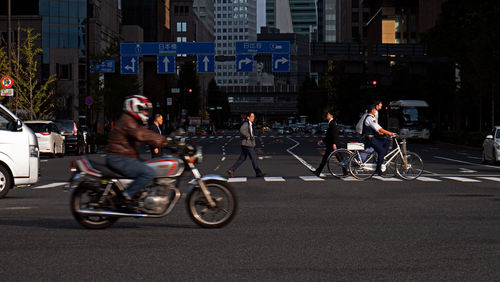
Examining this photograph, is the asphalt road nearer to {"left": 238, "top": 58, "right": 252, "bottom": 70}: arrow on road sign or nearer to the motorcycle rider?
the motorcycle rider

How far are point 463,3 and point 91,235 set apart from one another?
5552 cm

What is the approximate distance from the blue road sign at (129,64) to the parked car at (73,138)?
20868mm

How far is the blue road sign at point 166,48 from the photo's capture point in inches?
2231

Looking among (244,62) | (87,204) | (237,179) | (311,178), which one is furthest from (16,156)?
(244,62)

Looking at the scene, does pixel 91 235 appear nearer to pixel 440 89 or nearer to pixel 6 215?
pixel 6 215

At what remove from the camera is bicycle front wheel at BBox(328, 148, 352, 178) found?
770 inches

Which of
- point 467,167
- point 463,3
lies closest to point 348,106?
point 463,3

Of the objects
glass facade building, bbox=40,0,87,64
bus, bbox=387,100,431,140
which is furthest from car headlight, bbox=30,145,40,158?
glass facade building, bbox=40,0,87,64

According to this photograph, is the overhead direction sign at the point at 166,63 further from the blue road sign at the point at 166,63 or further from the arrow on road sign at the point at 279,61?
the arrow on road sign at the point at 279,61

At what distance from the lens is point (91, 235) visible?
9289 millimetres

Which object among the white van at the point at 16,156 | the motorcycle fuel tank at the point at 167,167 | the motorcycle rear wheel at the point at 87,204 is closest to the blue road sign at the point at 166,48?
the white van at the point at 16,156

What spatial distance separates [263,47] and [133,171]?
1904 inches

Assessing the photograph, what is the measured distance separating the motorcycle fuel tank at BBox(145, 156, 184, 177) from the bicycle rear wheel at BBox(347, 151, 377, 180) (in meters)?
10.3

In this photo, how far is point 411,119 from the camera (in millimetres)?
58781
